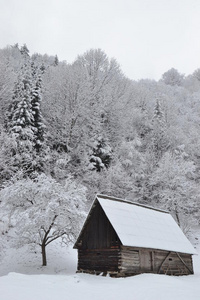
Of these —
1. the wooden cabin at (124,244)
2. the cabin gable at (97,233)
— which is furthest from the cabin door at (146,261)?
the cabin gable at (97,233)

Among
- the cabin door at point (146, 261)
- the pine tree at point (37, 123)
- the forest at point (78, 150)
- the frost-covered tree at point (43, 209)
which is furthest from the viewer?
the pine tree at point (37, 123)

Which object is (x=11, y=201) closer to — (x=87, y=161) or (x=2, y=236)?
(x=2, y=236)

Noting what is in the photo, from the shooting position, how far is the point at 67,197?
24406 millimetres

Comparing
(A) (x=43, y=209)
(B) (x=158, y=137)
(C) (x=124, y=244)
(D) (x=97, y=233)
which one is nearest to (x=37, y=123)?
(A) (x=43, y=209)

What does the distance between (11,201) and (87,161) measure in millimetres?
15398

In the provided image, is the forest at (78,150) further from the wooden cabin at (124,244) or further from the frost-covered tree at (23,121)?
the wooden cabin at (124,244)

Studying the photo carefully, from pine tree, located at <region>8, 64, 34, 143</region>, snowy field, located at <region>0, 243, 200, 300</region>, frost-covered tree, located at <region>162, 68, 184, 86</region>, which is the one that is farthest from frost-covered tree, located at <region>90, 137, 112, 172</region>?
frost-covered tree, located at <region>162, 68, 184, 86</region>

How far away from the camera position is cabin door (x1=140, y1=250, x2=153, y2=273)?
69.5 feet

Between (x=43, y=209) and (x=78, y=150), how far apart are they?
16.2m

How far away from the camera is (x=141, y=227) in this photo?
75.3 feet

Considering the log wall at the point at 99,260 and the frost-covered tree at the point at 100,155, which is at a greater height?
the frost-covered tree at the point at 100,155

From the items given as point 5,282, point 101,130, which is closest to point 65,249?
point 5,282

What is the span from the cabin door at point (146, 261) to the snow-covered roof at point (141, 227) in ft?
2.69

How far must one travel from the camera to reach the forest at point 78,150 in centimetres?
2517
